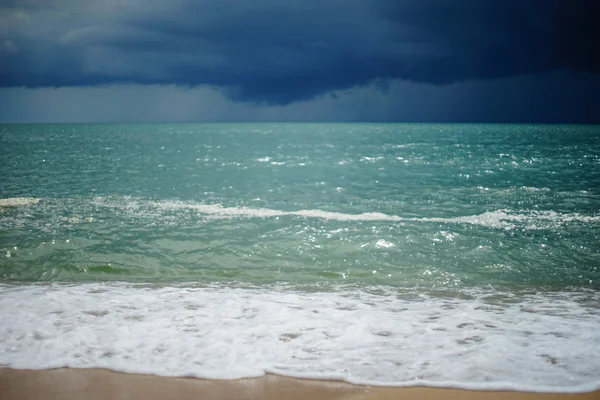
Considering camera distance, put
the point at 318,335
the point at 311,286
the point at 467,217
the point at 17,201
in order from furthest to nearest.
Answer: the point at 17,201, the point at 467,217, the point at 311,286, the point at 318,335

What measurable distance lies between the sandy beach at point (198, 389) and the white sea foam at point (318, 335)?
0.51 feet

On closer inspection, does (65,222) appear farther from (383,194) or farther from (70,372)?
(383,194)

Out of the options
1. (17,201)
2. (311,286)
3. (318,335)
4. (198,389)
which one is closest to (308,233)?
(311,286)

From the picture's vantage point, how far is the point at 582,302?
859cm

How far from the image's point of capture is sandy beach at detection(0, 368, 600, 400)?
4898 mm

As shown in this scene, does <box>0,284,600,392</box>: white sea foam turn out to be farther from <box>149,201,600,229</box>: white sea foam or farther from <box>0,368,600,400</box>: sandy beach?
<box>149,201,600,229</box>: white sea foam


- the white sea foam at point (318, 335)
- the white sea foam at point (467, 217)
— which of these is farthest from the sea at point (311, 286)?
the white sea foam at point (467, 217)

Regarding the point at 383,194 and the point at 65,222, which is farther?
the point at 383,194

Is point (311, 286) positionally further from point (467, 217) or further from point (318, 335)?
point (467, 217)

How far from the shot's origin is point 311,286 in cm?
988

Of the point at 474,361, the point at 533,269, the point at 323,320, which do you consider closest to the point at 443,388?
the point at 474,361

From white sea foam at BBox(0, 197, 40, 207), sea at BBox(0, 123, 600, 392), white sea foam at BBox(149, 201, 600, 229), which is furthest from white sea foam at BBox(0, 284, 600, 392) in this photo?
white sea foam at BBox(0, 197, 40, 207)

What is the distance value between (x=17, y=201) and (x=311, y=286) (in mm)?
16304

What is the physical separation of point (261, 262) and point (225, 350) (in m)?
5.76
